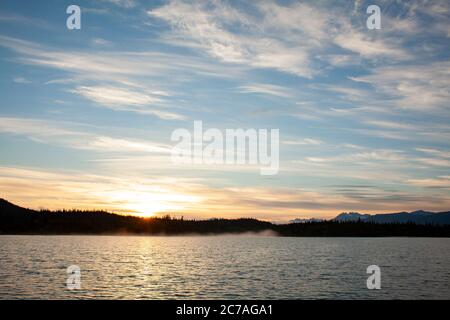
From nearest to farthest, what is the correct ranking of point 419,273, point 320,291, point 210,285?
point 320,291, point 210,285, point 419,273

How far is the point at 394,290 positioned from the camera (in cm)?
7369

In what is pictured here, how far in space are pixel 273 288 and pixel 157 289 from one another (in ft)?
63.8
